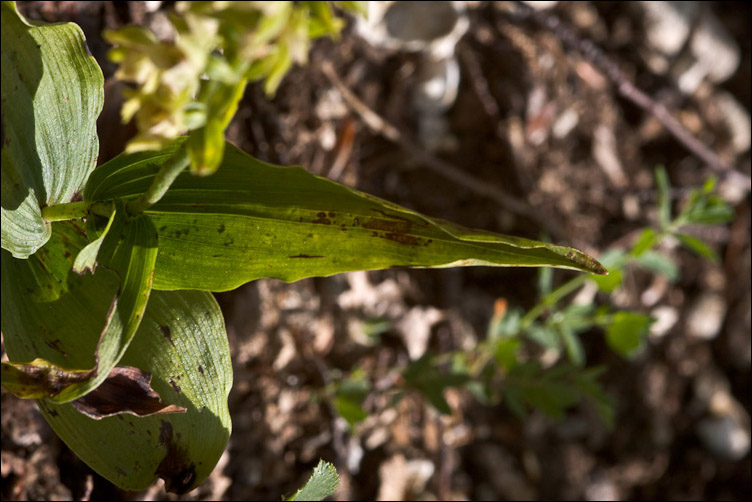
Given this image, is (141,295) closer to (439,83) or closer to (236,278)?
(236,278)

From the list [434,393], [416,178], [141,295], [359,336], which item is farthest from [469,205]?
[141,295]

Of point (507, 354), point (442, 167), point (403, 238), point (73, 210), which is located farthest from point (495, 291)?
point (73, 210)

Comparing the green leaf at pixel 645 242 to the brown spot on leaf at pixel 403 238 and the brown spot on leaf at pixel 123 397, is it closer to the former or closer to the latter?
the brown spot on leaf at pixel 403 238

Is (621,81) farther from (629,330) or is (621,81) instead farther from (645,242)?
(629,330)

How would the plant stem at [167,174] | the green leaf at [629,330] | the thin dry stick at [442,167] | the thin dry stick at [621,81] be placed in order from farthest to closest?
the thin dry stick at [621,81]
the thin dry stick at [442,167]
the green leaf at [629,330]
the plant stem at [167,174]

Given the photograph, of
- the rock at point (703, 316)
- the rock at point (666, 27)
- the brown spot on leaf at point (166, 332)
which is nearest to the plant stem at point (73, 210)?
the brown spot on leaf at point (166, 332)

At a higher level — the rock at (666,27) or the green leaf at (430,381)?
the rock at (666,27)
